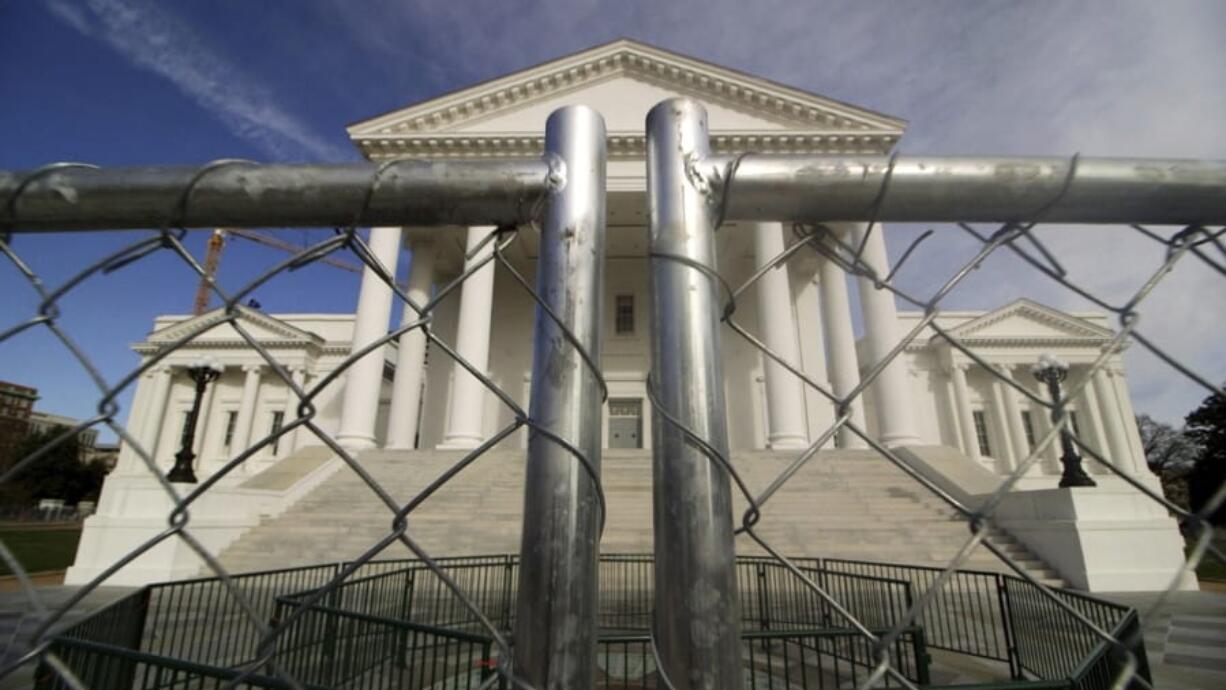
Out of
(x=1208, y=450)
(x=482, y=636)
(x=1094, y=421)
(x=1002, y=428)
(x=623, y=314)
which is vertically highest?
(x=623, y=314)

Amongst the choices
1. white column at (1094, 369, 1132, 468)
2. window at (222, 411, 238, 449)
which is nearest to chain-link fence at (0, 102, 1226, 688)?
window at (222, 411, 238, 449)

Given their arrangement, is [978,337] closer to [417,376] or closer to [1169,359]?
[417,376]

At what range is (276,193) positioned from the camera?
1.09m

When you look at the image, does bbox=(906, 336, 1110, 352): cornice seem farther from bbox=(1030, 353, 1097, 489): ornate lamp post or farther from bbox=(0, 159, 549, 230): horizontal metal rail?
bbox=(0, 159, 549, 230): horizontal metal rail

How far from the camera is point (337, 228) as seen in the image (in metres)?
1.11

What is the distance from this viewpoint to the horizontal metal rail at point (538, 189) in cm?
109

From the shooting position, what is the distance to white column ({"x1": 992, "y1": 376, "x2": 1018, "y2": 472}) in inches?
1502

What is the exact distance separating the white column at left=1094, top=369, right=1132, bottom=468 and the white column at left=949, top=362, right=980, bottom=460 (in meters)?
8.91

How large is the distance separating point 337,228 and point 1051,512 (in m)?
14.1

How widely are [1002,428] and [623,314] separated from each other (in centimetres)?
2902

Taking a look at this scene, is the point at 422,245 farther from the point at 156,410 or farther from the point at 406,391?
the point at 156,410

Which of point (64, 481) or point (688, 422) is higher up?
point (64, 481)

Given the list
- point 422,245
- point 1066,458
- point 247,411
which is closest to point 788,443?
point 1066,458

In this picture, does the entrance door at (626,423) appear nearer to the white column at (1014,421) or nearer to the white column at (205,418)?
the white column at (1014,421)
